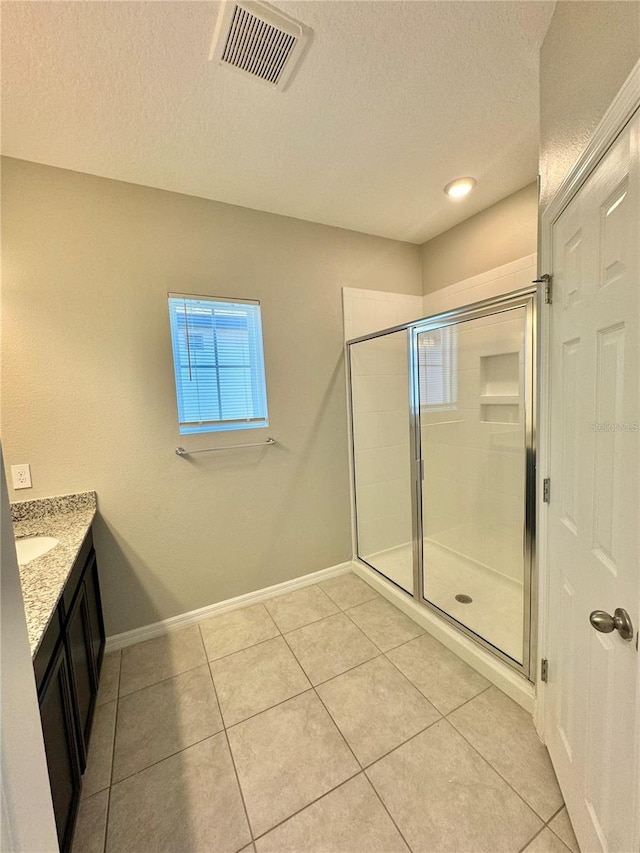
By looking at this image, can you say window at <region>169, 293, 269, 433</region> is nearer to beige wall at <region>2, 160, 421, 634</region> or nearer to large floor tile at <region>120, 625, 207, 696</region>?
beige wall at <region>2, 160, 421, 634</region>

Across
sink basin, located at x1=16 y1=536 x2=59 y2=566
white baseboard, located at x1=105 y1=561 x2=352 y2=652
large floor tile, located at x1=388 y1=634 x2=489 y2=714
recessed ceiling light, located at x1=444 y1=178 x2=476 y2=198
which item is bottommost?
large floor tile, located at x1=388 y1=634 x2=489 y2=714

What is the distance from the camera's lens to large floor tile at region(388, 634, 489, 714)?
1.63 meters

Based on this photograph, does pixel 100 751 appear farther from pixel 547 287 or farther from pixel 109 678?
pixel 547 287

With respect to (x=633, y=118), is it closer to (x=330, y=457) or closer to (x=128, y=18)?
(x=128, y=18)

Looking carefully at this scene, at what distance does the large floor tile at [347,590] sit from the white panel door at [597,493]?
1.32 metres

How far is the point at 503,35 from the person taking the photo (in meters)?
1.25

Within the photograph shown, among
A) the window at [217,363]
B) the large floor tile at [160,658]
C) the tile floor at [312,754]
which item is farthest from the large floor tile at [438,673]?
the window at [217,363]

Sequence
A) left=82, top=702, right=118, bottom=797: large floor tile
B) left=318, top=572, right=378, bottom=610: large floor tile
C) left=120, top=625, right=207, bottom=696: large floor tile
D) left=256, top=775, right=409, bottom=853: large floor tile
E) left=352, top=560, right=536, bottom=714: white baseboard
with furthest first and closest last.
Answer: left=318, top=572, right=378, bottom=610: large floor tile < left=120, top=625, right=207, bottom=696: large floor tile < left=352, top=560, right=536, bottom=714: white baseboard < left=82, top=702, right=118, bottom=797: large floor tile < left=256, top=775, right=409, bottom=853: large floor tile

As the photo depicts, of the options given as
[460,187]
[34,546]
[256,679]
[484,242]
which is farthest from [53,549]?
[484,242]

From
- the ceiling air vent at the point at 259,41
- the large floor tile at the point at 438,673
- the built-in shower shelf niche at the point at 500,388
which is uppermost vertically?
the ceiling air vent at the point at 259,41

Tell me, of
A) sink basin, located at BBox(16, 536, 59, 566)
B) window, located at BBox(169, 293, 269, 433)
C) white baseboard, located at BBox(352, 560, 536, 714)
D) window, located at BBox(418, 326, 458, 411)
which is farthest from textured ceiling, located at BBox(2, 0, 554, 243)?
white baseboard, located at BBox(352, 560, 536, 714)

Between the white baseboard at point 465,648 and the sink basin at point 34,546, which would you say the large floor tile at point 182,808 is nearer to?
the sink basin at point 34,546

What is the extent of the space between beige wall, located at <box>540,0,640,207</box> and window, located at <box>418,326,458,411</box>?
47.7 inches

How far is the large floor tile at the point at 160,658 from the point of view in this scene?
183 centimetres
